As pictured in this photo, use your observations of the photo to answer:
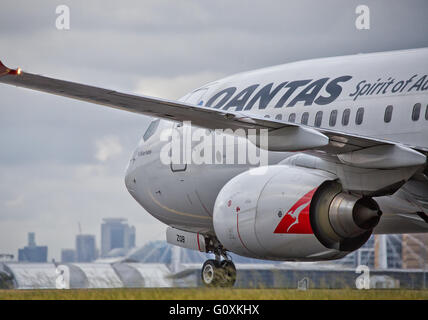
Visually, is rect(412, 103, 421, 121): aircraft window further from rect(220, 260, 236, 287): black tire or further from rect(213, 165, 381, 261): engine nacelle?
rect(220, 260, 236, 287): black tire

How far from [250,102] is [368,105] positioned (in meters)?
3.11

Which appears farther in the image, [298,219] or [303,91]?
[303,91]

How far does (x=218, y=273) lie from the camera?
62.8ft

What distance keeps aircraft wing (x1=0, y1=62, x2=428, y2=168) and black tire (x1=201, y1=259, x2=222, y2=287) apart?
7.39 metres

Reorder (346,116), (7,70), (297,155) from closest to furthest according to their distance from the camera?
(7,70), (297,155), (346,116)

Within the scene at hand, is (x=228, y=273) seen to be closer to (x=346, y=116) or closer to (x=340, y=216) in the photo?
(x=346, y=116)

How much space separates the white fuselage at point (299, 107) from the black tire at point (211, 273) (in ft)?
2.20

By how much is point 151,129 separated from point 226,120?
29.1 ft

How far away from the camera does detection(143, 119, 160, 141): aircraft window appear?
20105 mm

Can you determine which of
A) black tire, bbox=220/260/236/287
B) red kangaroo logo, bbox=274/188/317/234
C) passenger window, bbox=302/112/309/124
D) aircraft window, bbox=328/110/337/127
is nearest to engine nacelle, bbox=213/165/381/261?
red kangaroo logo, bbox=274/188/317/234

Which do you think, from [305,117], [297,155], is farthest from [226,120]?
[305,117]
